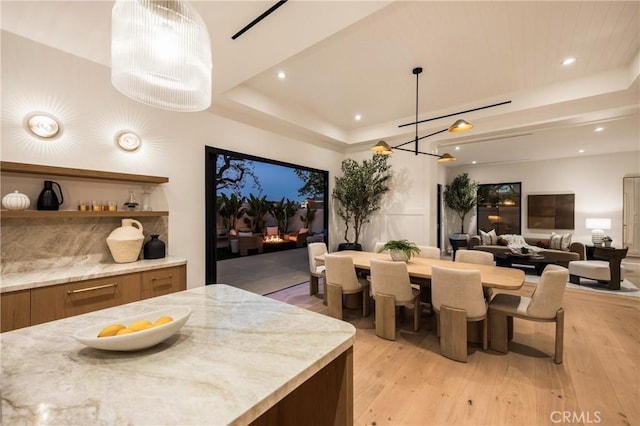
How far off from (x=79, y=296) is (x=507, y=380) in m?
3.52

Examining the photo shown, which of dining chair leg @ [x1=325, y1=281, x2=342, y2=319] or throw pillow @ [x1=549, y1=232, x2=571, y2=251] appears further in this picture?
throw pillow @ [x1=549, y1=232, x2=571, y2=251]

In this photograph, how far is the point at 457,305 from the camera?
7.75ft

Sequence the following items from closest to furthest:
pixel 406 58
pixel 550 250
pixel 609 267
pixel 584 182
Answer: pixel 406 58 < pixel 609 267 < pixel 550 250 < pixel 584 182

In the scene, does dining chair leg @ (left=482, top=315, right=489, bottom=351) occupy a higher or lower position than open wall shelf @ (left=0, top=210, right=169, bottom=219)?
lower

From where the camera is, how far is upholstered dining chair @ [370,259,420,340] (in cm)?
270

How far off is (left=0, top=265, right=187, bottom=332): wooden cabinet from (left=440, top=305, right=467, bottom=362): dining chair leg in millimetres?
2673

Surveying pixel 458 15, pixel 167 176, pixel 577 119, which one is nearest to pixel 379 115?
pixel 458 15

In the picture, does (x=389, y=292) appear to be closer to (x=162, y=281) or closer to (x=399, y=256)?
(x=399, y=256)

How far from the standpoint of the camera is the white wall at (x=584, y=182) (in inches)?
274

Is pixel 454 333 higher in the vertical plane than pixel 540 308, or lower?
lower

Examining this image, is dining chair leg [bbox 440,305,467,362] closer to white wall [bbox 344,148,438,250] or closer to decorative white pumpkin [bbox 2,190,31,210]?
white wall [bbox 344,148,438,250]

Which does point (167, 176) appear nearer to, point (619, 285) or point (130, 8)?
point (130, 8)

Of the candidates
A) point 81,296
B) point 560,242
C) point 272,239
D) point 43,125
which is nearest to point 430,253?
point 272,239
